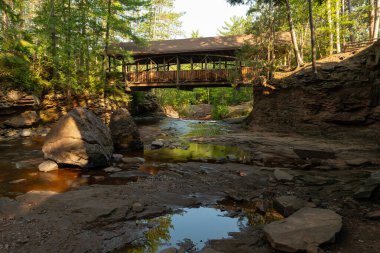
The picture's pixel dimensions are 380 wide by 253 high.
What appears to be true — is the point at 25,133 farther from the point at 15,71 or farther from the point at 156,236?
the point at 156,236

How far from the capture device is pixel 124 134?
474 inches

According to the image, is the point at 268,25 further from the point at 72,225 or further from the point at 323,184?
the point at 72,225

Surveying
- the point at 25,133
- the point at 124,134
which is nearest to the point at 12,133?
the point at 25,133

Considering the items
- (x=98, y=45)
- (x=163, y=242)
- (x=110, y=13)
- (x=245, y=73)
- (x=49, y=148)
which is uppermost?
(x=110, y=13)

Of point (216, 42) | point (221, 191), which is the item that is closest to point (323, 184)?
point (221, 191)

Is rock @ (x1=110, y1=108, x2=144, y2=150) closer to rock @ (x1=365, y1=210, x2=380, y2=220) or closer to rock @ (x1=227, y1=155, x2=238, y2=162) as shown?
rock @ (x1=227, y1=155, x2=238, y2=162)

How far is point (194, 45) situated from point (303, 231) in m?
23.3

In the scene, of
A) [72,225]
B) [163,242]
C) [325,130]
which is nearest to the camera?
[163,242]

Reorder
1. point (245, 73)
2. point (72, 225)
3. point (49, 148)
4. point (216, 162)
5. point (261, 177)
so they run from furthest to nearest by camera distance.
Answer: point (245, 73), point (216, 162), point (49, 148), point (261, 177), point (72, 225)

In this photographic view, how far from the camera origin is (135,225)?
460 cm

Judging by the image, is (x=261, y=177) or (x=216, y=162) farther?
(x=216, y=162)

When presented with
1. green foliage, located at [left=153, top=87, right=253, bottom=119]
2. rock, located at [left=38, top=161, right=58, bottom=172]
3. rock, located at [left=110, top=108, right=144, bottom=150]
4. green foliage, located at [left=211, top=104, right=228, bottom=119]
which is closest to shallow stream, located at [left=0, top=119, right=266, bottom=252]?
rock, located at [left=38, top=161, right=58, bottom=172]

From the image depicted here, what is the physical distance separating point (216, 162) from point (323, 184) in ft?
12.6

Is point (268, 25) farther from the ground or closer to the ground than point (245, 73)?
farther from the ground
